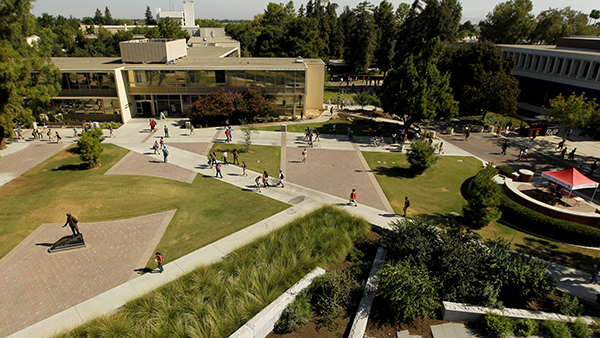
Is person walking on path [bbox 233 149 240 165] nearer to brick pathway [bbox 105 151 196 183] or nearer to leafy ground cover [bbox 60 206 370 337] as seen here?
brick pathway [bbox 105 151 196 183]

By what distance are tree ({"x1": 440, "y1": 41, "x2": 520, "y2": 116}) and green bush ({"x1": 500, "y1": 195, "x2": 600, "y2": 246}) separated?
20.7 m

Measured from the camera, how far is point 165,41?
128 ft

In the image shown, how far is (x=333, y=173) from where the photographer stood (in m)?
26.0

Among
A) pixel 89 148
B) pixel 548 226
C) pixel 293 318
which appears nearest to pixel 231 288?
pixel 293 318

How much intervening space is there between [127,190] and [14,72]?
12890mm

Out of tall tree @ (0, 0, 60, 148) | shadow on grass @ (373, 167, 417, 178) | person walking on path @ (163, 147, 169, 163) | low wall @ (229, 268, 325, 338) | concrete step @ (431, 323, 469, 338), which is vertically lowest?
concrete step @ (431, 323, 469, 338)

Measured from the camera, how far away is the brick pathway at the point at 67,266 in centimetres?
1305

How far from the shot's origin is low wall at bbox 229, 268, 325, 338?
1045cm

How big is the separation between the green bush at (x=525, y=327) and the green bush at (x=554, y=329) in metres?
0.37

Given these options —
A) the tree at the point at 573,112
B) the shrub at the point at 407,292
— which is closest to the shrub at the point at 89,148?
the shrub at the point at 407,292

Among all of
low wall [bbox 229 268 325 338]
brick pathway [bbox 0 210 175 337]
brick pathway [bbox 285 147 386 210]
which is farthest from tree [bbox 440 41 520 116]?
brick pathway [bbox 0 210 175 337]

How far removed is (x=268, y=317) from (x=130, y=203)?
13.6 m

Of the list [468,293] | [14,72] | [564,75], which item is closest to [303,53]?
[564,75]

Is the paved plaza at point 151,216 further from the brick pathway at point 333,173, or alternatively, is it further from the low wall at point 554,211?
the low wall at point 554,211
